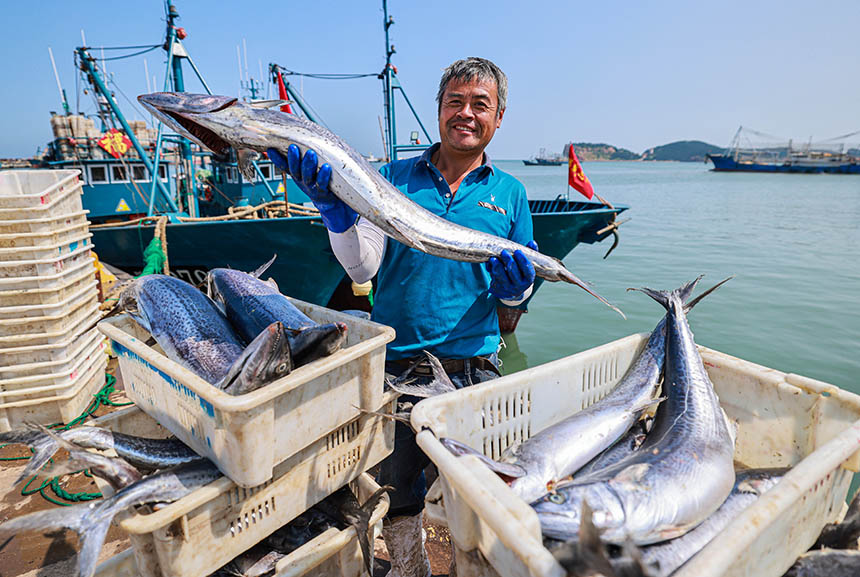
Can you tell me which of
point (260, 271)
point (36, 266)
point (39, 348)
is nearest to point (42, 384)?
point (39, 348)

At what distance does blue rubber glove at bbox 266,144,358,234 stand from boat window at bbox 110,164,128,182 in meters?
13.2

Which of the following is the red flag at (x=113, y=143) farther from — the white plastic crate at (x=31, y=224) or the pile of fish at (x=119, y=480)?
the pile of fish at (x=119, y=480)

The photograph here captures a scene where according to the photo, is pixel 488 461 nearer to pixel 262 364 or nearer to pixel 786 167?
pixel 262 364

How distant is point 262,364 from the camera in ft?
5.14

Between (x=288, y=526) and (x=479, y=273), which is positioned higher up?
(x=479, y=273)

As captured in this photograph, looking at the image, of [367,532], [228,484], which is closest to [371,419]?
[367,532]

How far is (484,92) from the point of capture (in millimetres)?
2477

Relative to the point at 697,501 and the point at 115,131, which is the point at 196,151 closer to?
the point at 115,131

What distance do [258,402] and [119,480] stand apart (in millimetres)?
636

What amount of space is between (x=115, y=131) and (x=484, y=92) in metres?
13.8

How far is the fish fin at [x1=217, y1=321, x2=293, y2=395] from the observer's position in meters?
1.57

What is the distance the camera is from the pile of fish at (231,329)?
1600mm

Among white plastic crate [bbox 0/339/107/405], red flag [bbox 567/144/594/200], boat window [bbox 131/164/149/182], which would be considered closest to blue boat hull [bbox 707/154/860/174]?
red flag [bbox 567/144/594/200]

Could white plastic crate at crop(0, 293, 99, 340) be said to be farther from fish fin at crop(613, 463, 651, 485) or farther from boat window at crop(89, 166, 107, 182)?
boat window at crop(89, 166, 107, 182)
